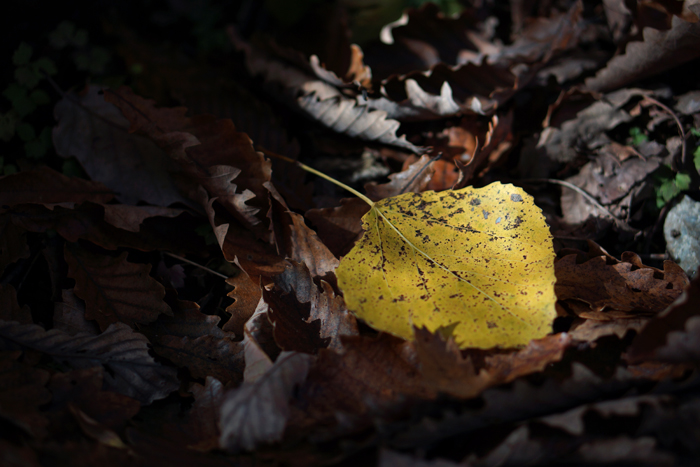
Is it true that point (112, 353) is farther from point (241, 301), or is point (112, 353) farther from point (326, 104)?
point (326, 104)

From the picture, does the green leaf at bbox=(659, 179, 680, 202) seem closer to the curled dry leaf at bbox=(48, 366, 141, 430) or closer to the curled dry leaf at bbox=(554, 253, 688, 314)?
the curled dry leaf at bbox=(554, 253, 688, 314)

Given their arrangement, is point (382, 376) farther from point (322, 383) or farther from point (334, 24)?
point (334, 24)

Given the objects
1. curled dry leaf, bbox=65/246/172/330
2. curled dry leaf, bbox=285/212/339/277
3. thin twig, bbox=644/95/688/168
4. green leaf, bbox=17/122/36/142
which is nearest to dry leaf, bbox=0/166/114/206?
curled dry leaf, bbox=65/246/172/330

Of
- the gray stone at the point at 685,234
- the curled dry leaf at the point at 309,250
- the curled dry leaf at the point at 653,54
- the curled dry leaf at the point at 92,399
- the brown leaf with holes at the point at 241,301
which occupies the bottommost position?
the curled dry leaf at the point at 92,399

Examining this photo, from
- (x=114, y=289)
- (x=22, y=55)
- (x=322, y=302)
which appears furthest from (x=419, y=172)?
(x=22, y=55)

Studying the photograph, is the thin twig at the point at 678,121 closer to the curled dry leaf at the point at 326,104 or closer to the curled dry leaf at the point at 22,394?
the curled dry leaf at the point at 326,104

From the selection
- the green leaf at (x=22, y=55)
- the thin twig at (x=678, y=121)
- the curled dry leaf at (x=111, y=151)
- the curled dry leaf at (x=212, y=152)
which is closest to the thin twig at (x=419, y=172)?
the curled dry leaf at (x=212, y=152)
